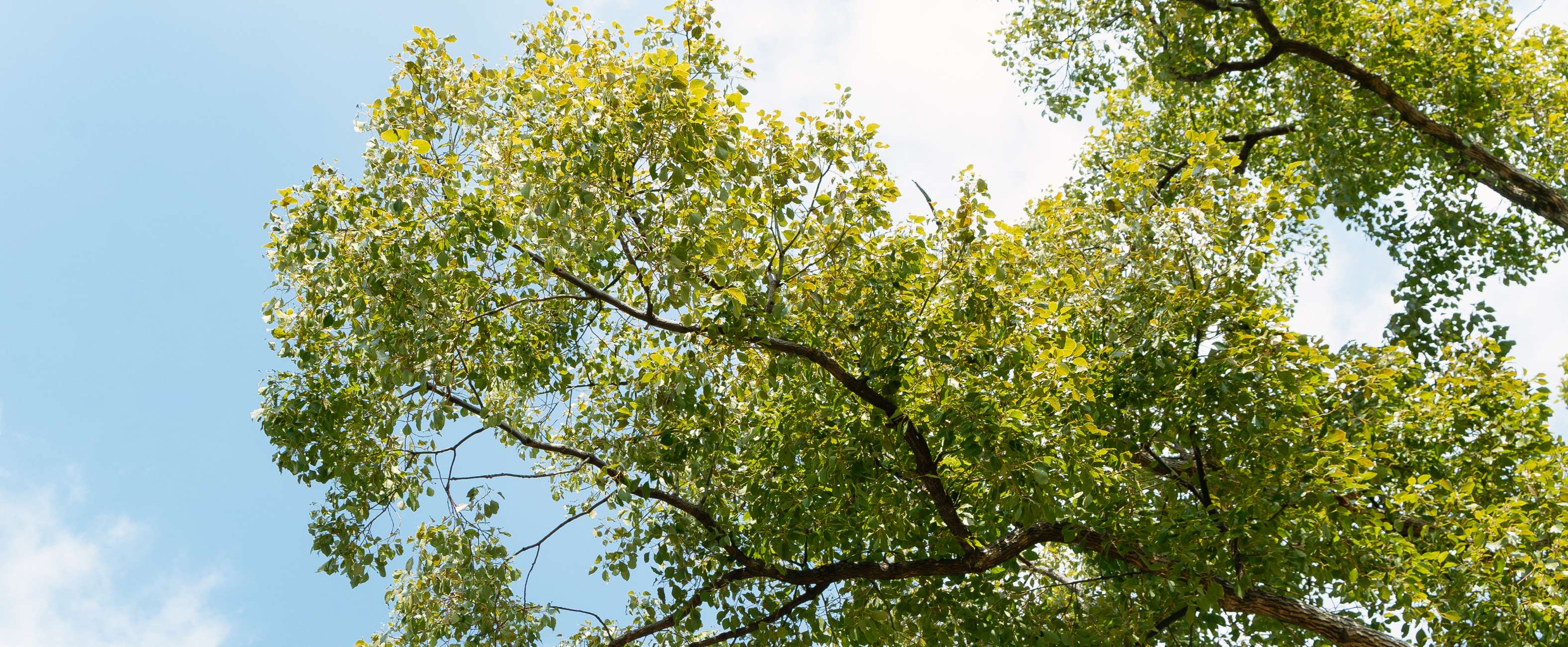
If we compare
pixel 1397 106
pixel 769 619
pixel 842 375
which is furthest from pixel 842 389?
pixel 1397 106

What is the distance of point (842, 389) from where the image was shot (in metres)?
8.66

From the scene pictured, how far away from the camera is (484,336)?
836cm

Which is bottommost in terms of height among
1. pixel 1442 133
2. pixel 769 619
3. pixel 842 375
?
pixel 769 619

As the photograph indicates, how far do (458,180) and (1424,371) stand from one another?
37.3ft

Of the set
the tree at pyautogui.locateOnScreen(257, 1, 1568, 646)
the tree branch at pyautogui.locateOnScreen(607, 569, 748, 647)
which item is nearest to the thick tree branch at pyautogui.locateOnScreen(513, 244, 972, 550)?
the tree at pyautogui.locateOnScreen(257, 1, 1568, 646)

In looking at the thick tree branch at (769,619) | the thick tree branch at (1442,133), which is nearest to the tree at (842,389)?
the thick tree branch at (769,619)

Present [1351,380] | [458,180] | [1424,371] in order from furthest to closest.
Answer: [1424,371], [1351,380], [458,180]

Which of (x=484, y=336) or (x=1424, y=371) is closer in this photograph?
(x=484, y=336)

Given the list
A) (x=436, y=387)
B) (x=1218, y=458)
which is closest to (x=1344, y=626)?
(x=1218, y=458)

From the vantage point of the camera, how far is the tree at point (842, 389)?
24.6ft

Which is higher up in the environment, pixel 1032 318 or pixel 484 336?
pixel 484 336

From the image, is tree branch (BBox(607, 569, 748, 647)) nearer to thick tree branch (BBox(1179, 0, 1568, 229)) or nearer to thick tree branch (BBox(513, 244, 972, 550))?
thick tree branch (BBox(513, 244, 972, 550))

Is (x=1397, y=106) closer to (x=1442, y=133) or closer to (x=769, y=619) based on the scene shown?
(x=1442, y=133)

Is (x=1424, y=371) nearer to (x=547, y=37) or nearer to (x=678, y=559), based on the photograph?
(x=678, y=559)
